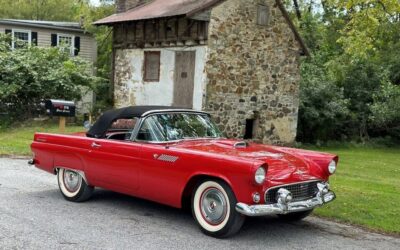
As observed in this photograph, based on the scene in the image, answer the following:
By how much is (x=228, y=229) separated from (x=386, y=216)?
9.87ft

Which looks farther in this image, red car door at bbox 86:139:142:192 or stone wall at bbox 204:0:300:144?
stone wall at bbox 204:0:300:144

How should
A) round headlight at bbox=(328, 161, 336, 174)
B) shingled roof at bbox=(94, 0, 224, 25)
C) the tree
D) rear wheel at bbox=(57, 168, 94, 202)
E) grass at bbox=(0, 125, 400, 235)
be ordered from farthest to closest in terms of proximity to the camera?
1. the tree
2. shingled roof at bbox=(94, 0, 224, 25)
3. rear wheel at bbox=(57, 168, 94, 202)
4. grass at bbox=(0, 125, 400, 235)
5. round headlight at bbox=(328, 161, 336, 174)

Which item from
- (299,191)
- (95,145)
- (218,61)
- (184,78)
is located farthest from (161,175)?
(184,78)

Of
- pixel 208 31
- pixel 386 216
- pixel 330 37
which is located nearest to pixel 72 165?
pixel 386 216

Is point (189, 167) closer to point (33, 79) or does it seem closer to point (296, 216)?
point (296, 216)

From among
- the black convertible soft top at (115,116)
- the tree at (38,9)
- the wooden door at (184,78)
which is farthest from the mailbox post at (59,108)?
the tree at (38,9)

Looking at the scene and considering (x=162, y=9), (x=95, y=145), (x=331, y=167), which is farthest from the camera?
(x=162, y=9)

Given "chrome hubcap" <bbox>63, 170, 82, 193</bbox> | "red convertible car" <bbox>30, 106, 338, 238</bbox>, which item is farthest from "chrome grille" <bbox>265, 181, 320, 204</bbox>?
A: "chrome hubcap" <bbox>63, 170, 82, 193</bbox>

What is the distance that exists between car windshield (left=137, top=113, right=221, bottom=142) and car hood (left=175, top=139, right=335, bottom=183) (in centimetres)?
21

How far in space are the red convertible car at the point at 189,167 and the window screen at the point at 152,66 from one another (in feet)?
36.8

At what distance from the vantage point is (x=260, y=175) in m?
5.45

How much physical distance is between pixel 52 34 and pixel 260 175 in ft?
90.2

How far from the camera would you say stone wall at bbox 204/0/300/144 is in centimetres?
1739

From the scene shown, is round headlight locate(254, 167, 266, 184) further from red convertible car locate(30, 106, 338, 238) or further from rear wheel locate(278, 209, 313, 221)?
rear wheel locate(278, 209, 313, 221)
